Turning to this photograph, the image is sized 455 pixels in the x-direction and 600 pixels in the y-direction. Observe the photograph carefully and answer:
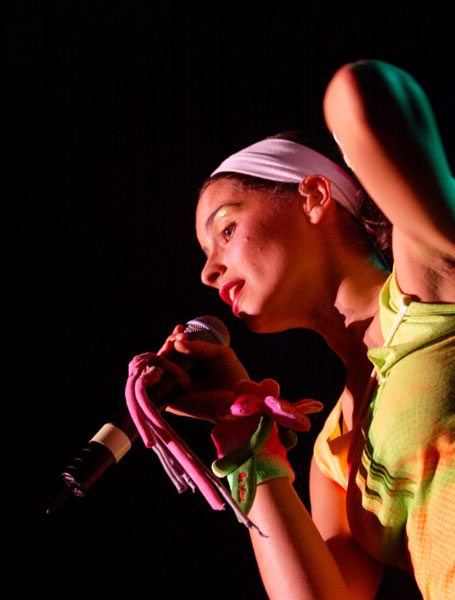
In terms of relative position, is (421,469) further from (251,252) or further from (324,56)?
(324,56)

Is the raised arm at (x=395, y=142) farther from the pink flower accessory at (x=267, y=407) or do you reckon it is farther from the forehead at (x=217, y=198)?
the forehead at (x=217, y=198)

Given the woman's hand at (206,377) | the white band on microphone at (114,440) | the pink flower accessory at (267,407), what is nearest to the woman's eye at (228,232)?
the woman's hand at (206,377)

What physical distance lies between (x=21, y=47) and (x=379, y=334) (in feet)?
5.07

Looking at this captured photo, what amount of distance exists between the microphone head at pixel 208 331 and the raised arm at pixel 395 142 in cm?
58

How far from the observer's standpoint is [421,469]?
2.93 feet

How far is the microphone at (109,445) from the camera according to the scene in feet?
3.02

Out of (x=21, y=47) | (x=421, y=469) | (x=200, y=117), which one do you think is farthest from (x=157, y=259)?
(x=421, y=469)

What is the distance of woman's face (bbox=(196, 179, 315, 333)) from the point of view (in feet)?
3.88

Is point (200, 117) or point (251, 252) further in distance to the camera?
point (200, 117)

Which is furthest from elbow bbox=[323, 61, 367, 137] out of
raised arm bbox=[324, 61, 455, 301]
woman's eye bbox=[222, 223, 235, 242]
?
woman's eye bbox=[222, 223, 235, 242]

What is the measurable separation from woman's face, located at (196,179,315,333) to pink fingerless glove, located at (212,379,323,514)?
173mm

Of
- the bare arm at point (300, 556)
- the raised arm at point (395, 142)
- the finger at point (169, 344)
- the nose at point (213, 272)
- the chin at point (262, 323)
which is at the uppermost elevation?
the raised arm at point (395, 142)

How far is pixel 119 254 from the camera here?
6.48 ft

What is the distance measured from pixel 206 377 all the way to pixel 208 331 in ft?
0.34
